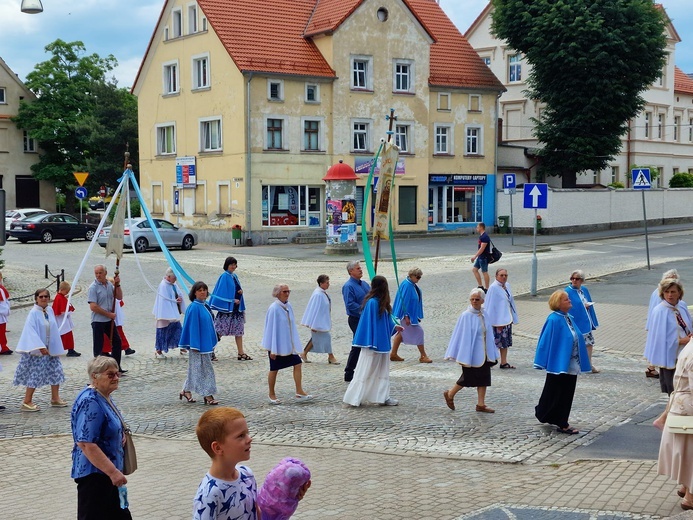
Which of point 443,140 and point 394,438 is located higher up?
point 443,140

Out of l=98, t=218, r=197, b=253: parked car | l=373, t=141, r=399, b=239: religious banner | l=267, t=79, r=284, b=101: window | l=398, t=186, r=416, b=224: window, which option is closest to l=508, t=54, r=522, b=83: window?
l=398, t=186, r=416, b=224: window

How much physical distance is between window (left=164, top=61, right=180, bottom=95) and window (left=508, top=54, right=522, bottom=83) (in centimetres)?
2417

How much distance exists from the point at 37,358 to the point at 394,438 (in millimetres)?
5064

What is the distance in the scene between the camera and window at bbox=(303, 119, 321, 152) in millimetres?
42906

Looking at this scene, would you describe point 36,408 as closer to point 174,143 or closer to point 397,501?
point 397,501

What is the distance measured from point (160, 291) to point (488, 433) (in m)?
7.44

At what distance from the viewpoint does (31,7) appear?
14797 millimetres

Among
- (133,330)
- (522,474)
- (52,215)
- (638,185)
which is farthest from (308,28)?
(522,474)

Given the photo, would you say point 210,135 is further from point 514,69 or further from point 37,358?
point 37,358

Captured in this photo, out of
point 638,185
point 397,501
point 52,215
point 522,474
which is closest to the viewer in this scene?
point 397,501

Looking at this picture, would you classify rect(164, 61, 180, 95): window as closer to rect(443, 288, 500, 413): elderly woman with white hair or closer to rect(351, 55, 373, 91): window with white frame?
rect(351, 55, 373, 91): window with white frame

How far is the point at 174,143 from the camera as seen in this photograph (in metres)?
46.1

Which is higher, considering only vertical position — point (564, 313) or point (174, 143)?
point (174, 143)

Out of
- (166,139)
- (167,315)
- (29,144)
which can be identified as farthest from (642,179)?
(29,144)
